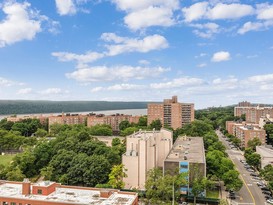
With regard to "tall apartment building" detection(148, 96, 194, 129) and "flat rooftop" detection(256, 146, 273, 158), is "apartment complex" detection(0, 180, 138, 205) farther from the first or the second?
"tall apartment building" detection(148, 96, 194, 129)

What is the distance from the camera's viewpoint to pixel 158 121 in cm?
9156

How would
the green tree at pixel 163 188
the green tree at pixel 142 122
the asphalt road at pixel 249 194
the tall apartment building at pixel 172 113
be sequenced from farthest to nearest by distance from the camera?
the green tree at pixel 142 122 → the tall apartment building at pixel 172 113 → the asphalt road at pixel 249 194 → the green tree at pixel 163 188

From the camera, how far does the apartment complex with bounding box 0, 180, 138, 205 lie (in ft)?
87.7

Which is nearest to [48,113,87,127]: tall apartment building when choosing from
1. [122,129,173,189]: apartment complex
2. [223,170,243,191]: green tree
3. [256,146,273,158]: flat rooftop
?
[122,129,173,189]: apartment complex

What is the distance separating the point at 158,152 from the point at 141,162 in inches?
346

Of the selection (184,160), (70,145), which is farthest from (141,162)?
(70,145)

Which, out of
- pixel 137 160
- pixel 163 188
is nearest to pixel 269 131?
pixel 137 160

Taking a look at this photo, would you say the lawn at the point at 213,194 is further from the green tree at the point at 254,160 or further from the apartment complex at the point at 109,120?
the apartment complex at the point at 109,120

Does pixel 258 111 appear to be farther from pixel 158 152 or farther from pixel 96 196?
pixel 96 196

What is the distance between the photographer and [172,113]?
95.1 meters

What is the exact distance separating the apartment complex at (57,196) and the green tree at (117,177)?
7.09m

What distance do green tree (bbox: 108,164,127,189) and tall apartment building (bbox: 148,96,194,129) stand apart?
5660 cm

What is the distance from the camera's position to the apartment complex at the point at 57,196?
2672cm

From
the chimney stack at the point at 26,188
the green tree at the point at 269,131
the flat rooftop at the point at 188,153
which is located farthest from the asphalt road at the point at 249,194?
the green tree at the point at 269,131
